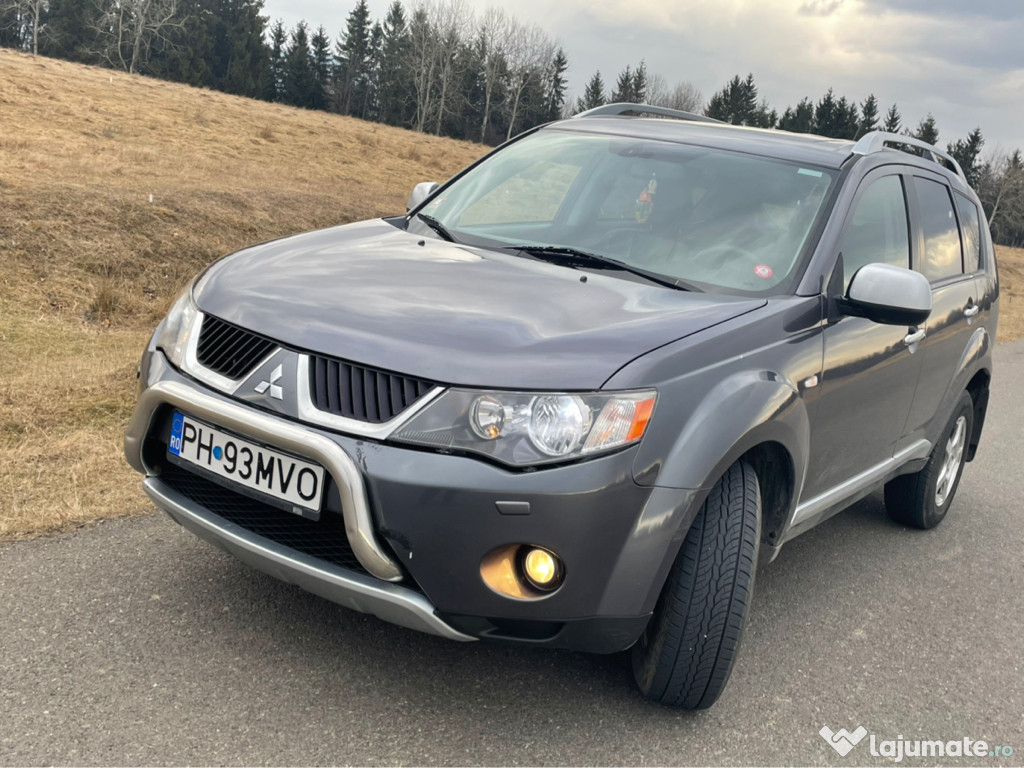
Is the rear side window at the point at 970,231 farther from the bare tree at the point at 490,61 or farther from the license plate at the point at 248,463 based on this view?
the bare tree at the point at 490,61

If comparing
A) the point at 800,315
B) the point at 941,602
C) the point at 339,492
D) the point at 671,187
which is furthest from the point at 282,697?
the point at 941,602

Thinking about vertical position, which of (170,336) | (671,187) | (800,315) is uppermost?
(671,187)

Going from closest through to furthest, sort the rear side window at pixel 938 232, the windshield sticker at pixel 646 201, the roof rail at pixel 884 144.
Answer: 1. the windshield sticker at pixel 646 201
2. the roof rail at pixel 884 144
3. the rear side window at pixel 938 232

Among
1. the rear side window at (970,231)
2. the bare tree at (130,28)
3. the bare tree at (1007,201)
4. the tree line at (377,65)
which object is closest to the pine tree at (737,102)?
the tree line at (377,65)

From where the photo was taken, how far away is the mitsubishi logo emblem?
8.32 feet

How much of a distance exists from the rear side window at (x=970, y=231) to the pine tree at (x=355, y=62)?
302ft

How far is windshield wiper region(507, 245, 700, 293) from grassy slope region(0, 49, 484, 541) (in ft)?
6.47

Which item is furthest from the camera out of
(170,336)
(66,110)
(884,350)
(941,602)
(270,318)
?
(66,110)

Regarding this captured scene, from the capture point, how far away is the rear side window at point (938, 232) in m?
4.29

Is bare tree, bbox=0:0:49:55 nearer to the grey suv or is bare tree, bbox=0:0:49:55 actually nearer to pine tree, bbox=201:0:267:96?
pine tree, bbox=201:0:267:96

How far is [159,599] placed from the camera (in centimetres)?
323

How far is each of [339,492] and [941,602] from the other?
283 cm

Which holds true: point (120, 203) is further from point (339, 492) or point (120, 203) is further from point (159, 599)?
point (339, 492)

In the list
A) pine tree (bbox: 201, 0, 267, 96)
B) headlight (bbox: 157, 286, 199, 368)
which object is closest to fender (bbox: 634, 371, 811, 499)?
headlight (bbox: 157, 286, 199, 368)
